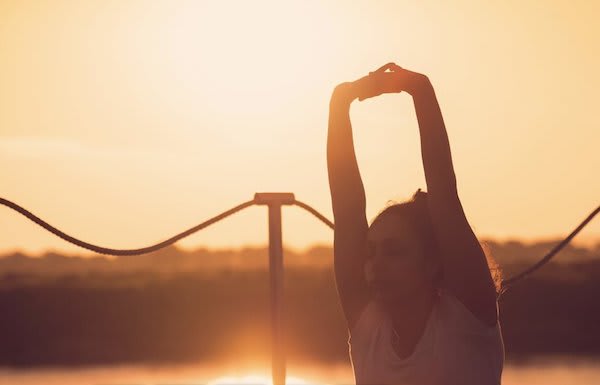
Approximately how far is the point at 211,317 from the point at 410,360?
1704 inches

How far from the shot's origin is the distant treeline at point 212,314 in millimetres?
40562

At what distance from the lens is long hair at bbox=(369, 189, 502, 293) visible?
4605 mm

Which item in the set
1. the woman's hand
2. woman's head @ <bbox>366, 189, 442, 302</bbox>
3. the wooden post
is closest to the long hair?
woman's head @ <bbox>366, 189, 442, 302</bbox>

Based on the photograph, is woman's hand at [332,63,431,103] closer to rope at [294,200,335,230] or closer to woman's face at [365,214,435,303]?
woman's face at [365,214,435,303]

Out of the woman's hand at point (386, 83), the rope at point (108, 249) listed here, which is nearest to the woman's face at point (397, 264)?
the woman's hand at point (386, 83)

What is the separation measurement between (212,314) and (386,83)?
43.2 meters

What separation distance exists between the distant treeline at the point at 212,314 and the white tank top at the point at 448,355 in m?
32.1

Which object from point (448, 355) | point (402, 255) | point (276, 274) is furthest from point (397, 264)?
point (276, 274)

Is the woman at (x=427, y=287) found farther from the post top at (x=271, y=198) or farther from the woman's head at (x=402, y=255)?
the post top at (x=271, y=198)

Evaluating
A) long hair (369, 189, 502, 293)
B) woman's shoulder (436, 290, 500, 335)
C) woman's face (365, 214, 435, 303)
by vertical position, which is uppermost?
long hair (369, 189, 502, 293)

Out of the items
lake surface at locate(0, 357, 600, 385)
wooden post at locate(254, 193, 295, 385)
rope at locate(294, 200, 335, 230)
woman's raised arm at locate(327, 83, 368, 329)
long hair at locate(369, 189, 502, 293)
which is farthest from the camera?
lake surface at locate(0, 357, 600, 385)

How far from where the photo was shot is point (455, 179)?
461 cm

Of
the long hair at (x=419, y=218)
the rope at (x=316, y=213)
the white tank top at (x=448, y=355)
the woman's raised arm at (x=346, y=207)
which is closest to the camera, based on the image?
the white tank top at (x=448, y=355)

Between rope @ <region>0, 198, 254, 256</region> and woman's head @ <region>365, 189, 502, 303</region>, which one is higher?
rope @ <region>0, 198, 254, 256</region>
